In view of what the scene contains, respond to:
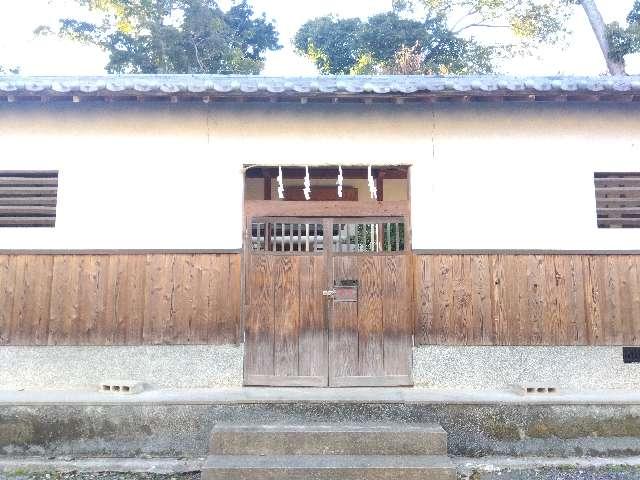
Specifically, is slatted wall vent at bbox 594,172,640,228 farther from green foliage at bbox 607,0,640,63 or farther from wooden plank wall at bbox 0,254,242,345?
green foliage at bbox 607,0,640,63

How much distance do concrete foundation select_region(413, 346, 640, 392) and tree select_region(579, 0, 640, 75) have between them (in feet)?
45.8

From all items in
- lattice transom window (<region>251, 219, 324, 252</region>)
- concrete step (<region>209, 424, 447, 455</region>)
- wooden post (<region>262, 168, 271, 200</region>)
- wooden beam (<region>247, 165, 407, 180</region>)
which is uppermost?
wooden beam (<region>247, 165, 407, 180</region>)

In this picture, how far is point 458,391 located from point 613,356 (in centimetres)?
223

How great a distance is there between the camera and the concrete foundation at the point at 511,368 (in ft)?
20.9

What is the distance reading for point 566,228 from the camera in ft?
21.3

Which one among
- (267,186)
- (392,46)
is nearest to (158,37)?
(392,46)

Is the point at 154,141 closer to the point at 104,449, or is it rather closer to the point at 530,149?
the point at 104,449

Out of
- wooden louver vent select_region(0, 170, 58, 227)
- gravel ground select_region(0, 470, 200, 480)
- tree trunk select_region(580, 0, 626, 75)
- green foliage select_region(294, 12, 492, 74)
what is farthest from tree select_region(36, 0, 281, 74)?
gravel ground select_region(0, 470, 200, 480)

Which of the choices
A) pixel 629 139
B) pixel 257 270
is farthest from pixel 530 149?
pixel 257 270

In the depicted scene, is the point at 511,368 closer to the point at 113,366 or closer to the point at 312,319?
the point at 312,319

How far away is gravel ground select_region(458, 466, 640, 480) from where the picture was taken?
514cm

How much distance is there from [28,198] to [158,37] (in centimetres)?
1736

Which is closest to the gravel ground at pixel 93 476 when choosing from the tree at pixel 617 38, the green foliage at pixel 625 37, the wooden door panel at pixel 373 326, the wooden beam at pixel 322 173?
the wooden door panel at pixel 373 326

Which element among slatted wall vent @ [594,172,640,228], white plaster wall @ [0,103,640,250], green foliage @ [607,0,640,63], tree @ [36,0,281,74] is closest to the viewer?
white plaster wall @ [0,103,640,250]
